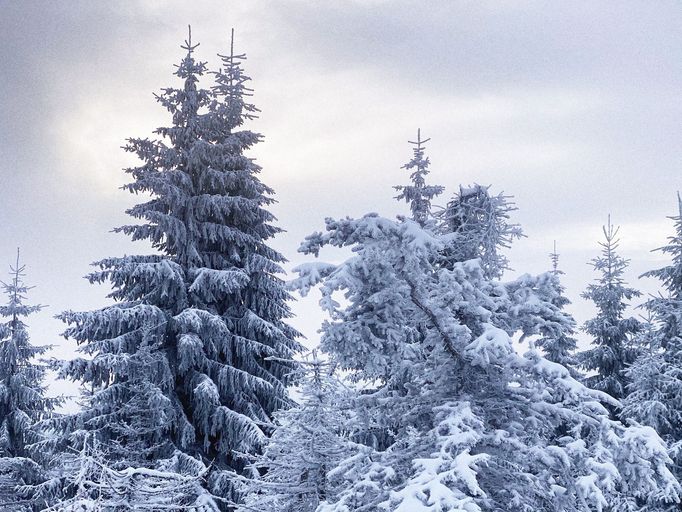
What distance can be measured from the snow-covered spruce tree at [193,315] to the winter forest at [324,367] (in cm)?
6

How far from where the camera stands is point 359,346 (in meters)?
6.58

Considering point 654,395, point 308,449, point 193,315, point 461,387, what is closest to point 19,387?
point 193,315

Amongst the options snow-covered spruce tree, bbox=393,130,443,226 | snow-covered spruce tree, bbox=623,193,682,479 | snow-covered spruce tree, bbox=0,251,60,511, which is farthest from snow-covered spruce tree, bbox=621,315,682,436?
snow-covered spruce tree, bbox=0,251,60,511

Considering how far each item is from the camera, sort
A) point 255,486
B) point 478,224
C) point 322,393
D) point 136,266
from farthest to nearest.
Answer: point 136,266, point 322,393, point 255,486, point 478,224

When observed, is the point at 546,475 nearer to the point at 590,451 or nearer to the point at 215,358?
the point at 590,451

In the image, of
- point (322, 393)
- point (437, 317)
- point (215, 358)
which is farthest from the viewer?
point (215, 358)

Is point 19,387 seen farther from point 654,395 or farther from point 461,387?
point 654,395

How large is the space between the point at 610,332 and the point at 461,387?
1820cm

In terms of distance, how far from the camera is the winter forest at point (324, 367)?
618 cm

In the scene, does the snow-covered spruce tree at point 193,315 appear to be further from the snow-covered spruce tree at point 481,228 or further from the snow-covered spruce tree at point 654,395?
the snow-covered spruce tree at point 654,395

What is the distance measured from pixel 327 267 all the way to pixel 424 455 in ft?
7.74

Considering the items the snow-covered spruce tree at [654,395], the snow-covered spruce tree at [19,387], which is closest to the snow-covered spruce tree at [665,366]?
the snow-covered spruce tree at [654,395]

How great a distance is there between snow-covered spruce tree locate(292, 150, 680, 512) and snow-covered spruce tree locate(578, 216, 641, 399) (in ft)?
56.4

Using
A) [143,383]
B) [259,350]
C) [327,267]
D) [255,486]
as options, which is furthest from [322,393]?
[259,350]
